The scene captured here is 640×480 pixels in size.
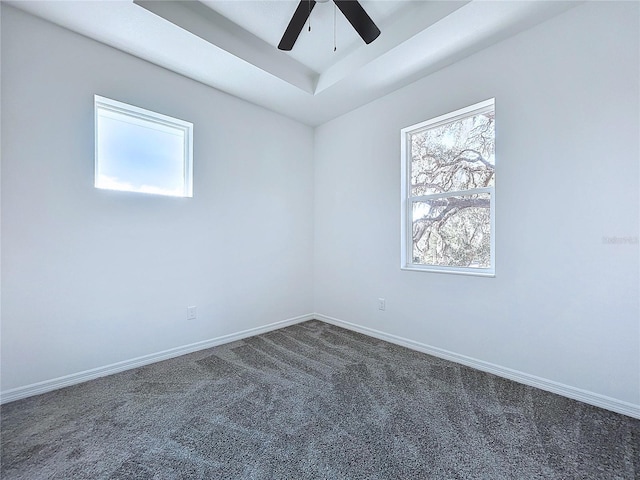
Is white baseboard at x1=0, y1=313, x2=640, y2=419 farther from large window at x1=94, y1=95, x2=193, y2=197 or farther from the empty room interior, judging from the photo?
large window at x1=94, y1=95, x2=193, y2=197

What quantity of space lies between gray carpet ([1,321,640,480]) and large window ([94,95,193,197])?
1.60 metres

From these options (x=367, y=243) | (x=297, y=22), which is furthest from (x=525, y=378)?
(x=297, y=22)

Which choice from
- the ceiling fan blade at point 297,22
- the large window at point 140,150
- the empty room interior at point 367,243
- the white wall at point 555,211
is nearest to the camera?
the empty room interior at point 367,243

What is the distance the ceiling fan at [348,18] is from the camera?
1815mm

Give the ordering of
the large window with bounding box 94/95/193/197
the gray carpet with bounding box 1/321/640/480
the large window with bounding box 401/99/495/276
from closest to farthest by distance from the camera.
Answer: the gray carpet with bounding box 1/321/640/480 < the large window with bounding box 94/95/193/197 < the large window with bounding box 401/99/495/276

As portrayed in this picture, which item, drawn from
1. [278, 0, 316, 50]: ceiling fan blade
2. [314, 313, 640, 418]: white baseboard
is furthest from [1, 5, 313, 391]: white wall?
[314, 313, 640, 418]: white baseboard

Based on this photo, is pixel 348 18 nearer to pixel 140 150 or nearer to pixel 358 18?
pixel 358 18

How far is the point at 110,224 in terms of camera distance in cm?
228

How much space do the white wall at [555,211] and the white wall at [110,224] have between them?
68.0 inches

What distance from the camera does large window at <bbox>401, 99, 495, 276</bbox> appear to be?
2416mm

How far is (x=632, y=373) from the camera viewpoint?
5.69 feet

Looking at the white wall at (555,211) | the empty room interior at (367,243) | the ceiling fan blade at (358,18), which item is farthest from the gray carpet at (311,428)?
the ceiling fan blade at (358,18)

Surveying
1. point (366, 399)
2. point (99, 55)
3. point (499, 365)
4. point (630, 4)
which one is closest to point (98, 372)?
point (366, 399)

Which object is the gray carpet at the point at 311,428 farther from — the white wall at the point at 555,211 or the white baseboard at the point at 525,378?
the white wall at the point at 555,211
